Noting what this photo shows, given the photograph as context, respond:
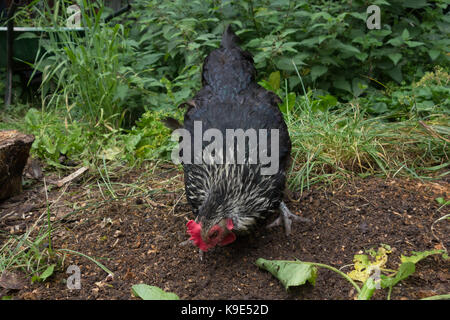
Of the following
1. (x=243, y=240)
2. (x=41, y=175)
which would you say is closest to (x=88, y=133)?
(x=41, y=175)

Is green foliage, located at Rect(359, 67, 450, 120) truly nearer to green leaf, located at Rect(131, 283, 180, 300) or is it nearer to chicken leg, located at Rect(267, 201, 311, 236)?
chicken leg, located at Rect(267, 201, 311, 236)

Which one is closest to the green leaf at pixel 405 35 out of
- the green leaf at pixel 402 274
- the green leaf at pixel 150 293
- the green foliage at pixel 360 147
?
the green foliage at pixel 360 147

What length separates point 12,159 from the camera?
124 inches

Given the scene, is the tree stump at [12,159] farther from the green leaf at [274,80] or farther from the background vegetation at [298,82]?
the green leaf at [274,80]

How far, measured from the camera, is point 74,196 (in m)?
3.32

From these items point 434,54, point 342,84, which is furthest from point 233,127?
point 434,54

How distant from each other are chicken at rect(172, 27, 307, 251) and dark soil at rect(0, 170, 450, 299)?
209 mm

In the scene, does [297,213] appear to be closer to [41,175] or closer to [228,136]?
[228,136]

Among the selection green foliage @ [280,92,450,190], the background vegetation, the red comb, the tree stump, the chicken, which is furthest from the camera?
the background vegetation

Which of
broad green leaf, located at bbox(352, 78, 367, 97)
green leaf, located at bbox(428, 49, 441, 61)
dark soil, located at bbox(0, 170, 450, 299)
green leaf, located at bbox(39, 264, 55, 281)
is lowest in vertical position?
dark soil, located at bbox(0, 170, 450, 299)

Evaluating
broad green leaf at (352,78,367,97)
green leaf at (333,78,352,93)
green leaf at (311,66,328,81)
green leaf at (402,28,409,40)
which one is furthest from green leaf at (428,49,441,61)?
green leaf at (311,66,328,81)

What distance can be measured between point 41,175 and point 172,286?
2.07 metres

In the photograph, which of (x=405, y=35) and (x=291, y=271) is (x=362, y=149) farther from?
(x=405, y=35)

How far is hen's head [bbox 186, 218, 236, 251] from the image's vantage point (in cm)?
214
